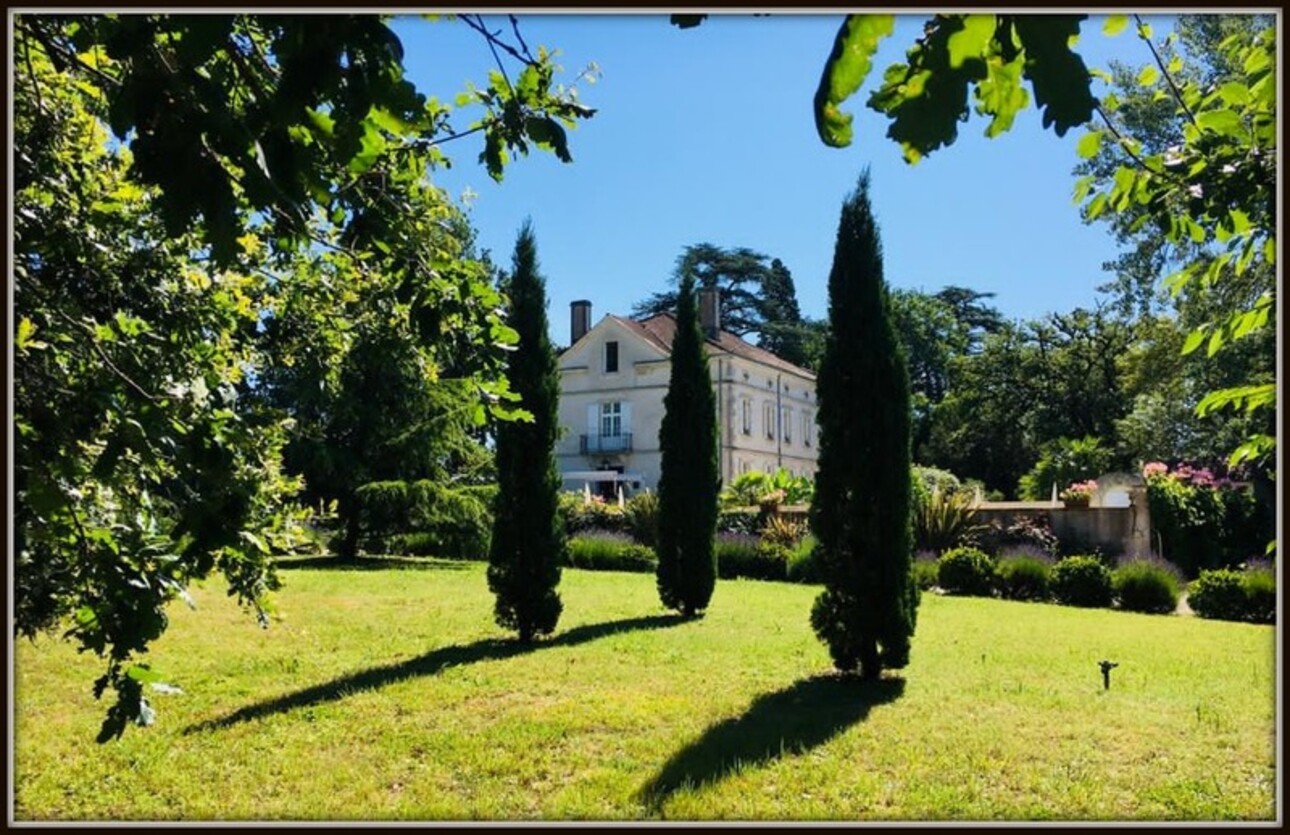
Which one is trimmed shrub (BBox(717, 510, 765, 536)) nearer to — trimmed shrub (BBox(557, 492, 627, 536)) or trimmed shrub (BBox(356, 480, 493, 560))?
trimmed shrub (BBox(557, 492, 627, 536))

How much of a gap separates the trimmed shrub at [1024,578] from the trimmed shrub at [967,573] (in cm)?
16

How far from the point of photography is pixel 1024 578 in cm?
1473

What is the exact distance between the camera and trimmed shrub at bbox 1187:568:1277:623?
12.2 metres

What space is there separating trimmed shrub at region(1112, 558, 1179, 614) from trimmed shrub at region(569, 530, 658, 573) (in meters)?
8.66

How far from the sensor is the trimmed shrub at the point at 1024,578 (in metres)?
14.5

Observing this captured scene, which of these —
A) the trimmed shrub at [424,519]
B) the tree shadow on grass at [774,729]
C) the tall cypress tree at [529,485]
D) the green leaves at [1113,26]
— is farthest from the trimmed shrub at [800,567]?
the green leaves at [1113,26]

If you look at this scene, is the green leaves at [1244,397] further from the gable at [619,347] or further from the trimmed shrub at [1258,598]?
the gable at [619,347]

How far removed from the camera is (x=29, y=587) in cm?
322

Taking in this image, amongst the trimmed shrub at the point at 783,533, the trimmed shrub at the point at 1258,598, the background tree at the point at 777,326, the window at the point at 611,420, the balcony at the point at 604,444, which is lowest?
the trimmed shrub at the point at 1258,598

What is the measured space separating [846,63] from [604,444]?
117 ft

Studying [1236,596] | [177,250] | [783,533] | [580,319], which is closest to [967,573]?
[1236,596]

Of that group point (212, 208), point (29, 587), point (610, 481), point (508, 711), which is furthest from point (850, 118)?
point (610, 481)

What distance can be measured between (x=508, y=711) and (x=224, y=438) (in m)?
4.14

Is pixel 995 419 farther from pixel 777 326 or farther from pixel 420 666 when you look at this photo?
pixel 420 666
